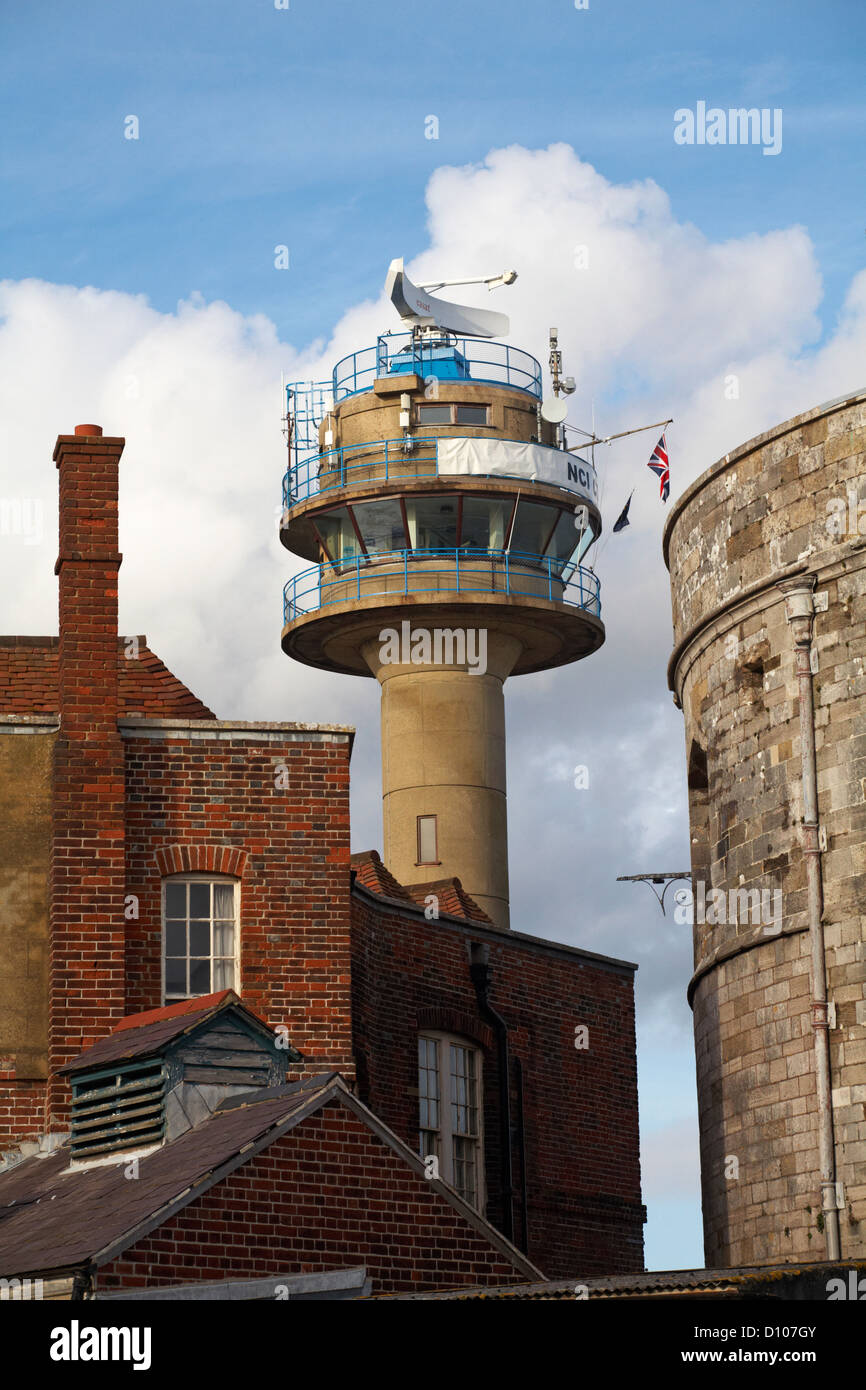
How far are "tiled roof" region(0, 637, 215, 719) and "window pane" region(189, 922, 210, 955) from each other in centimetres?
241

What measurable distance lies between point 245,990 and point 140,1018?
1.70m

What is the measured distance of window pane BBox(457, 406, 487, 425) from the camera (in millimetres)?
37750

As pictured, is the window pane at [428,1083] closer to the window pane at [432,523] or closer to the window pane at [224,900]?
the window pane at [224,900]

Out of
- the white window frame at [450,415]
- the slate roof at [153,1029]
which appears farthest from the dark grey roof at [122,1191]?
the white window frame at [450,415]

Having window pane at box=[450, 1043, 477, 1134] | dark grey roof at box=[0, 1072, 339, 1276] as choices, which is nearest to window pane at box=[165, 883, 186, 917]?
dark grey roof at box=[0, 1072, 339, 1276]

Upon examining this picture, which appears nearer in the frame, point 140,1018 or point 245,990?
point 140,1018

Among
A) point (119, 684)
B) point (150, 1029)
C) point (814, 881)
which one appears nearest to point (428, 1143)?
point (119, 684)

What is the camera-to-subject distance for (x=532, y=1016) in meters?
28.7

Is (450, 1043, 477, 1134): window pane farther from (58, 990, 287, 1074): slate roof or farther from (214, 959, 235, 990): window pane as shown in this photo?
(58, 990, 287, 1074): slate roof

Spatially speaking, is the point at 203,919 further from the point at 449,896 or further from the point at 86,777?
the point at 449,896

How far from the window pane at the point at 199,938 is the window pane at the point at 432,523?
15569 mm

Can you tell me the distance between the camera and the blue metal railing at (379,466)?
37188mm
